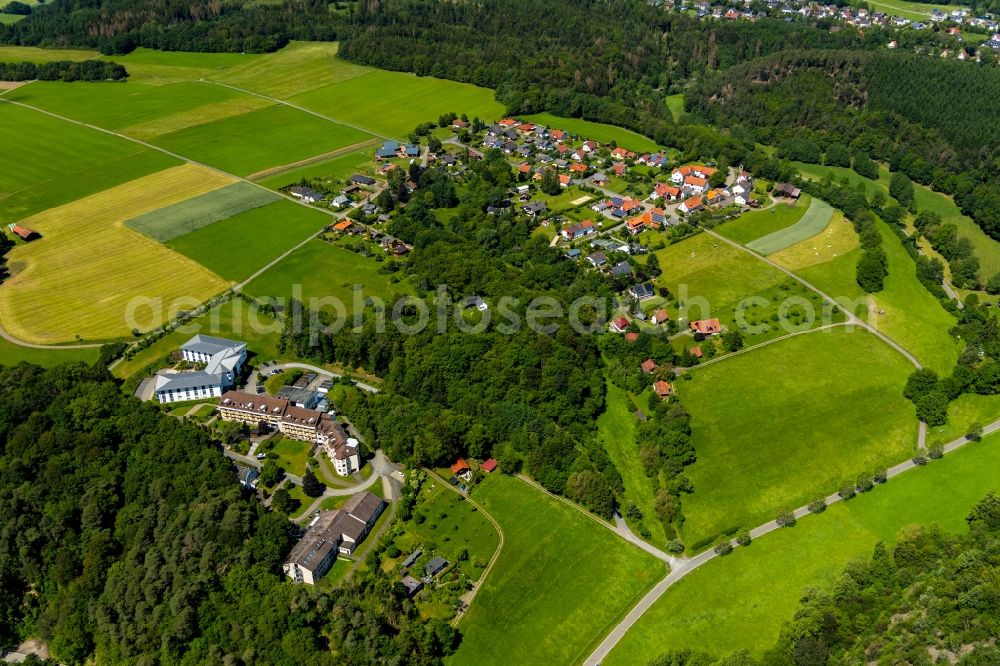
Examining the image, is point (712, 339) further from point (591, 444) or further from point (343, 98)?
point (343, 98)

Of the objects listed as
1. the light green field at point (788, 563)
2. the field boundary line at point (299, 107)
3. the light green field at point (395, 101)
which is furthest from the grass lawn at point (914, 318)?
the field boundary line at point (299, 107)

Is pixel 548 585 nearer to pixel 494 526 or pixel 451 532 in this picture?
pixel 494 526

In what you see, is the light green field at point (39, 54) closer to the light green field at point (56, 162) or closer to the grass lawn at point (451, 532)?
the light green field at point (56, 162)

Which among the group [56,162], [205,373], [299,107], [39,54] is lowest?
[205,373]

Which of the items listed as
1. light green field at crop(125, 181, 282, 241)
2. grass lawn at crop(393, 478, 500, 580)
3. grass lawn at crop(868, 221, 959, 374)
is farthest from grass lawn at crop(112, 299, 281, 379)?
grass lawn at crop(868, 221, 959, 374)

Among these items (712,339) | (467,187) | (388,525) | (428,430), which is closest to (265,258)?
(467,187)

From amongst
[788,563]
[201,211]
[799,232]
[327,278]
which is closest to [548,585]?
[788,563]

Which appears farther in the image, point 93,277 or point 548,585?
point 93,277
